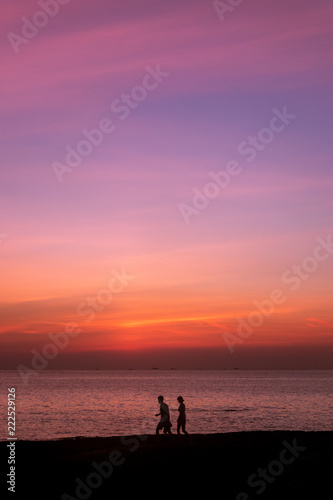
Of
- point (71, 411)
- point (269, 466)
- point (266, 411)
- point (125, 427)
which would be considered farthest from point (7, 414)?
point (269, 466)

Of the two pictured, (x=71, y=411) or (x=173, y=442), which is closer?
(x=173, y=442)

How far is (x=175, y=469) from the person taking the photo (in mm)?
18438

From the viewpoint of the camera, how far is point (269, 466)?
750 inches

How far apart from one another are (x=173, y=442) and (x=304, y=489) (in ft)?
31.9

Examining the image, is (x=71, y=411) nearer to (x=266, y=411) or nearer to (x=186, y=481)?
(x=266, y=411)

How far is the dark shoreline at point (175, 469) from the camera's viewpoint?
52.9 ft

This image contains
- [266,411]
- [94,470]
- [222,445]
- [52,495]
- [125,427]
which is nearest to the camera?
[52,495]

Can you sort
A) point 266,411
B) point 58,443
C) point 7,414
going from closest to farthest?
point 58,443
point 7,414
point 266,411

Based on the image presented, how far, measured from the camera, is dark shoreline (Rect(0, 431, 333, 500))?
16125 mm

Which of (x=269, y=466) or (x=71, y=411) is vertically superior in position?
(x=71, y=411)

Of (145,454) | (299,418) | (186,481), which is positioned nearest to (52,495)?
(186,481)

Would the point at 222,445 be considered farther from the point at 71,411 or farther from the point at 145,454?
the point at 71,411

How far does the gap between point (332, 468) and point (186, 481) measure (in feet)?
17.6

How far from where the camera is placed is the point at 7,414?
64625 mm
